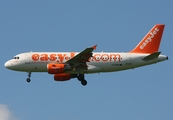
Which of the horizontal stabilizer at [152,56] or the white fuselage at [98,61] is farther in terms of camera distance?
the white fuselage at [98,61]

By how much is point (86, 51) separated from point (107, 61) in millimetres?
4404

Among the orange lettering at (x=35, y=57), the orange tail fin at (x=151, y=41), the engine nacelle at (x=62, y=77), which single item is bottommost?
the engine nacelle at (x=62, y=77)

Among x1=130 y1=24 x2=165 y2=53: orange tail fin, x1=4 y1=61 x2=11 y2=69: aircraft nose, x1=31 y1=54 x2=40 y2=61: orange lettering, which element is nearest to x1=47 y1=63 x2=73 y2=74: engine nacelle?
x1=31 y1=54 x2=40 y2=61: orange lettering

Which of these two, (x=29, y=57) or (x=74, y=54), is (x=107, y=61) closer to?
(x=74, y=54)

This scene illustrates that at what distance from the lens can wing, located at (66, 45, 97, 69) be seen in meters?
69.5

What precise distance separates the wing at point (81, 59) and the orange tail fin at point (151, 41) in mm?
8045

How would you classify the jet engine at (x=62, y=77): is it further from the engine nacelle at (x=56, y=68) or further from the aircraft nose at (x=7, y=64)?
the aircraft nose at (x=7, y=64)

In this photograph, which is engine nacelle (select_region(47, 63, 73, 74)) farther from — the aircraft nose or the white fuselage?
the aircraft nose

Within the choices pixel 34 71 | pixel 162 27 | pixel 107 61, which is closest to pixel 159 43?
pixel 162 27

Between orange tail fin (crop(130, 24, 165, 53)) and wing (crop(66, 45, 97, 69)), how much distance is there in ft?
26.4

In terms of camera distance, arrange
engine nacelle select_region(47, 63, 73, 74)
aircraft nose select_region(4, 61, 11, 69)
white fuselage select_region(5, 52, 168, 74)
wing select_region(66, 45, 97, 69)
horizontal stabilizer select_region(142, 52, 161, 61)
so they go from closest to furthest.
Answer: wing select_region(66, 45, 97, 69), engine nacelle select_region(47, 63, 73, 74), horizontal stabilizer select_region(142, 52, 161, 61), white fuselage select_region(5, 52, 168, 74), aircraft nose select_region(4, 61, 11, 69)

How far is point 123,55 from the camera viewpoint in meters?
72.5

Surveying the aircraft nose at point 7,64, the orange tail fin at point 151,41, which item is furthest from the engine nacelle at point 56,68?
the orange tail fin at point 151,41

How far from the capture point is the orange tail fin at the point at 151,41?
7438 cm
